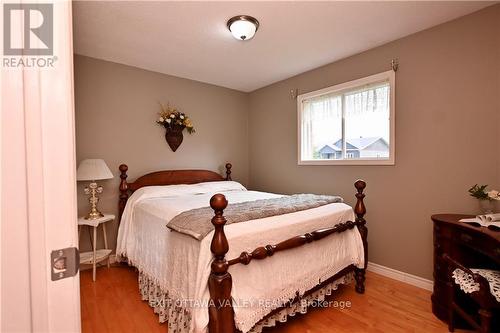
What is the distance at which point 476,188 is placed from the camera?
6.94 ft

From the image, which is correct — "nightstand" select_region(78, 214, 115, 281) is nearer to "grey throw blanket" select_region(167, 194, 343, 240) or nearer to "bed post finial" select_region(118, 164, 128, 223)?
"bed post finial" select_region(118, 164, 128, 223)

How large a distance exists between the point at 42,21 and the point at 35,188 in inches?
13.8

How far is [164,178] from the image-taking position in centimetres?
348

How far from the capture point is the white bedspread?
1.55 meters

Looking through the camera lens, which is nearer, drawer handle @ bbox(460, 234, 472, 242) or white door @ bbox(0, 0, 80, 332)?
white door @ bbox(0, 0, 80, 332)

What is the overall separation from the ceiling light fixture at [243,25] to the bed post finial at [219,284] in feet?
5.26

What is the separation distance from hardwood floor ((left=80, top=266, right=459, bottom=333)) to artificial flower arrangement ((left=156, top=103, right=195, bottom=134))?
2049mm

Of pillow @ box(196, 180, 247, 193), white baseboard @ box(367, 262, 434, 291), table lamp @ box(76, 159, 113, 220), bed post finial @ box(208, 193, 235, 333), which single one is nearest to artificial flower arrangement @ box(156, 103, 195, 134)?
pillow @ box(196, 180, 247, 193)

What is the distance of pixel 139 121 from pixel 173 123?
44cm

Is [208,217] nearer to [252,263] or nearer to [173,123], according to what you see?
[252,263]

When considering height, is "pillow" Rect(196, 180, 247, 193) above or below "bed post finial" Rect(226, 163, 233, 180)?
below

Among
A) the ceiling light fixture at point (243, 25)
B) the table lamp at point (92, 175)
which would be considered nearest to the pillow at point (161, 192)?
the table lamp at point (92, 175)

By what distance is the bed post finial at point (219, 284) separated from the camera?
143 cm

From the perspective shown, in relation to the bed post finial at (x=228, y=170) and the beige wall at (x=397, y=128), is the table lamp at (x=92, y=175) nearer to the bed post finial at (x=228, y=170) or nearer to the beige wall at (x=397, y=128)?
the beige wall at (x=397, y=128)
